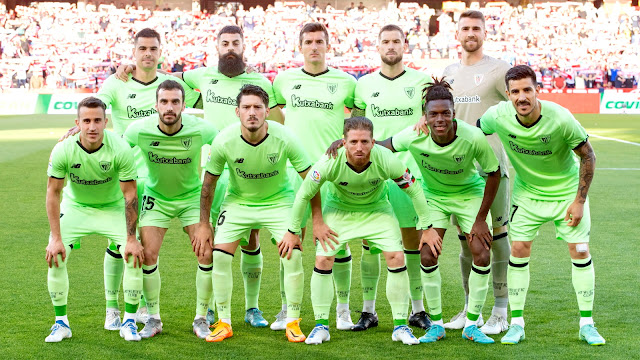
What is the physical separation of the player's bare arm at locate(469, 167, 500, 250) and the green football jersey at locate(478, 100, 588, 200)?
23 cm

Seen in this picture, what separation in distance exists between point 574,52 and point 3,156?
2722 centimetres

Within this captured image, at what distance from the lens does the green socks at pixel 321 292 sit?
6238mm

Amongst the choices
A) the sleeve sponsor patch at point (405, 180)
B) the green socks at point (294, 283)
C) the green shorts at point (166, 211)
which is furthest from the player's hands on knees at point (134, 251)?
the sleeve sponsor patch at point (405, 180)

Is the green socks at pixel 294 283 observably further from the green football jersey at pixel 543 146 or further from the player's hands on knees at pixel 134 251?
the green football jersey at pixel 543 146

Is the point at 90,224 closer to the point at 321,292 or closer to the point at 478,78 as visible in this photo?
the point at 321,292

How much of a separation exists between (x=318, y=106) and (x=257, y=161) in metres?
1.03

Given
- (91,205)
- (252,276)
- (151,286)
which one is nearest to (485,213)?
(252,276)

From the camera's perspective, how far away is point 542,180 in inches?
248

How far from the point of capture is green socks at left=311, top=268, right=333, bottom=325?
20.5ft

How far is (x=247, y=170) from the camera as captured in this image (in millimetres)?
6430

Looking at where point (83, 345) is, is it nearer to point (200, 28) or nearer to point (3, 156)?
point (3, 156)

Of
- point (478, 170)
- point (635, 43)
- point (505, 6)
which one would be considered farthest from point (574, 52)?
point (478, 170)

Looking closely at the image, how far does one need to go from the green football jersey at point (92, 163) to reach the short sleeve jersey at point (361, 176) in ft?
4.54

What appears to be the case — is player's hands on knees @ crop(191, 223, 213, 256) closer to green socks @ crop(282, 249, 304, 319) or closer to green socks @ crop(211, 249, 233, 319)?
green socks @ crop(211, 249, 233, 319)
